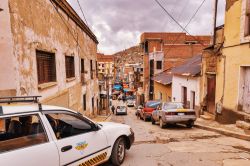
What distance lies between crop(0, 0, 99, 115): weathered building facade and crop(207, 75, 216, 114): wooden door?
8124 millimetres

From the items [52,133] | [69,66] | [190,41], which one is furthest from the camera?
[190,41]

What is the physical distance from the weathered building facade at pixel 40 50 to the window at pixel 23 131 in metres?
2.34

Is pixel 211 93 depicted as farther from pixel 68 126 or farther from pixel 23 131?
pixel 23 131

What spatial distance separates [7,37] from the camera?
17.3 ft

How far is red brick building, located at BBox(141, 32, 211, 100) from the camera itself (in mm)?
31656

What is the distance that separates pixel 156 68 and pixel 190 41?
857 cm

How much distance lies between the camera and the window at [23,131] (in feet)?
9.94

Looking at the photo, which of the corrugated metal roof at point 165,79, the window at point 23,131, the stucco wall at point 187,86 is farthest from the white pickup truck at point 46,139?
the corrugated metal roof at point 165,79

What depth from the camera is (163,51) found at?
3147cm

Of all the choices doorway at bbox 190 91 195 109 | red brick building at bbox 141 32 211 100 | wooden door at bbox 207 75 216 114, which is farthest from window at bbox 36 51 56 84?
red brick building at bbox 141 32 211 100

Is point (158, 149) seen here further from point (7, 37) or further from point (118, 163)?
point (7, 37)

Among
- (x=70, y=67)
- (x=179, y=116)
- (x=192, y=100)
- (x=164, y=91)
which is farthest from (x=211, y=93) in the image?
(x=164, y=91)

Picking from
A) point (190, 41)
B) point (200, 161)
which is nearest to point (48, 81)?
point (200, 161)

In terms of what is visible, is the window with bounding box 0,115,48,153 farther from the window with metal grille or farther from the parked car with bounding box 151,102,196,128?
the window with metal grille
